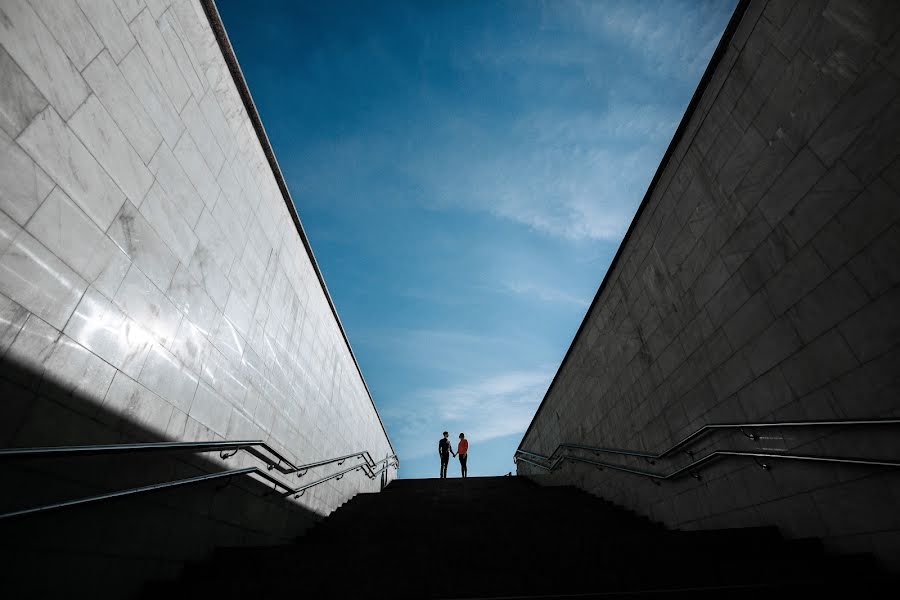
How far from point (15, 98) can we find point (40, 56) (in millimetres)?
335

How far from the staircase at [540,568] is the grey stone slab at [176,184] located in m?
2.82

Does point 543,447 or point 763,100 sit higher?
point 763,100

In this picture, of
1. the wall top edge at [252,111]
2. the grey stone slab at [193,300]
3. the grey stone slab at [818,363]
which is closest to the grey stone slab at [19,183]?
the grey stone slab at [193,300]

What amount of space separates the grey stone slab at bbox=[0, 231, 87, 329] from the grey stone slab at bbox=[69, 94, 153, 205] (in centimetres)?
75

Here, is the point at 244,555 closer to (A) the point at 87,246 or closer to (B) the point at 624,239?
(A) the point at 87,246

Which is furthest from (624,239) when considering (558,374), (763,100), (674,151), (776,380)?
(558,374)

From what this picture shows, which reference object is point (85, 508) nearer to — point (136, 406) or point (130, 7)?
point (136, 406)

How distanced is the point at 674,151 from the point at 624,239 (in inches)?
60.2

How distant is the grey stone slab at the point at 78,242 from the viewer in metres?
2.09

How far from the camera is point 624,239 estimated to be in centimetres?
597

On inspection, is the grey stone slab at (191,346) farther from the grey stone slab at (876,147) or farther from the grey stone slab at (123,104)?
the grey stone slab at (876,147)

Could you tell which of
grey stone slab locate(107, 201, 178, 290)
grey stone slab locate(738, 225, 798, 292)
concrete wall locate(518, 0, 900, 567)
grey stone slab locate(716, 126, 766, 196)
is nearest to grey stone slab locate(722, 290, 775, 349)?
concrete wall locate(518, 0, 900, 567)

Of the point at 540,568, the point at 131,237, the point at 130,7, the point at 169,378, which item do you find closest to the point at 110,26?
the point at 130,7

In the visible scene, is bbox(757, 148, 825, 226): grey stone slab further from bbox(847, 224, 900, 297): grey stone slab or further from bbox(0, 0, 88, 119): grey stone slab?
bbox(0, 0, 88, 119): grey stone slab
